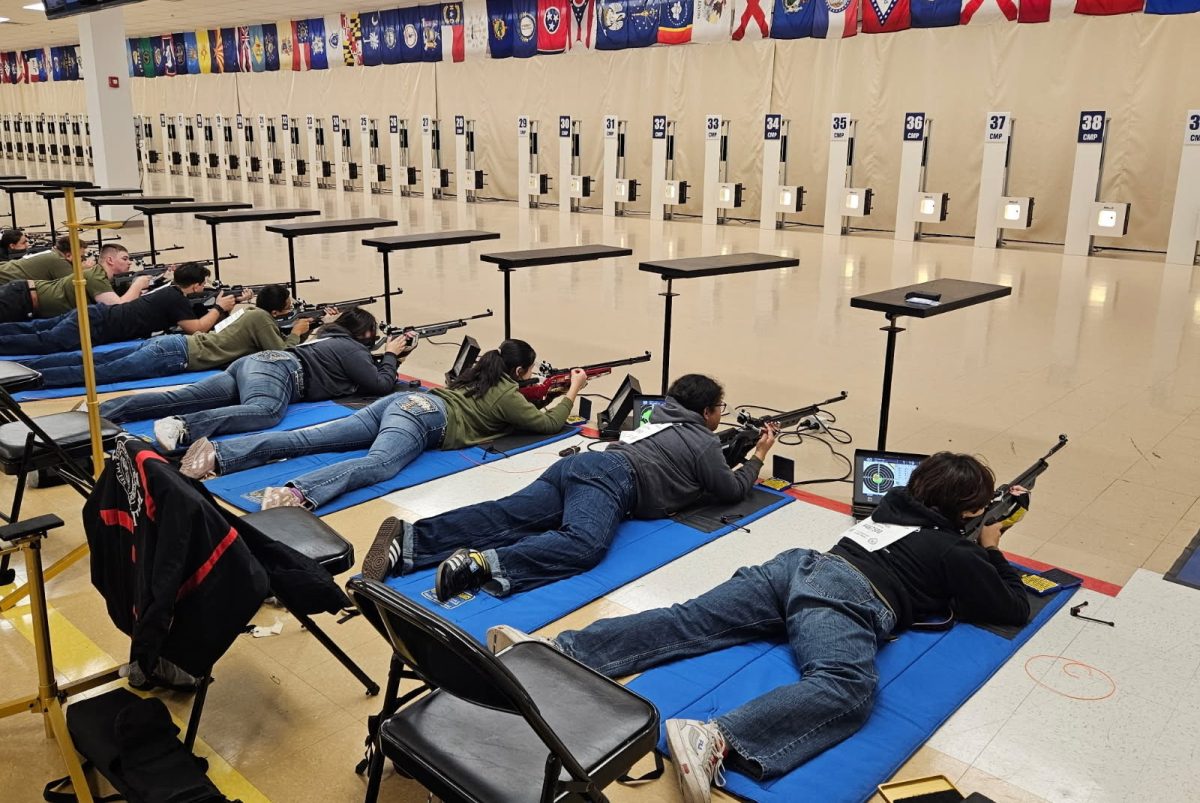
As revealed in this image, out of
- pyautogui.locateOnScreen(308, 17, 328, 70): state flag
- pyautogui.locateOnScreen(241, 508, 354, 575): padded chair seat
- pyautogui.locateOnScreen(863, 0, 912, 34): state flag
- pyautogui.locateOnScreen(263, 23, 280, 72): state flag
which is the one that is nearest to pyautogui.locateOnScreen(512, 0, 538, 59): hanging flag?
pyautogui.locateOnScreen(308, 17, 328, 70): state flag

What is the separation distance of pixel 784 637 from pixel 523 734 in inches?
49.4

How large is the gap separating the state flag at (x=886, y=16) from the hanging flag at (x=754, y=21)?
150 cm

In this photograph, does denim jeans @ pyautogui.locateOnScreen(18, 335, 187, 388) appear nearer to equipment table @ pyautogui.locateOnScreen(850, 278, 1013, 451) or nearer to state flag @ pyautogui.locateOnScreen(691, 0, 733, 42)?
equipment table @ pyautogui.locateOnScreen(850, 278, 1013, 451)

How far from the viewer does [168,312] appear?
6129 mm

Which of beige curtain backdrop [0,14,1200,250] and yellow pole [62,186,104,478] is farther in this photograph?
beige curtain backdrop [0,14,1200,250]

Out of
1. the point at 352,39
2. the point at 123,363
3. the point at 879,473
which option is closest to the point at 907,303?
the point at 879,473

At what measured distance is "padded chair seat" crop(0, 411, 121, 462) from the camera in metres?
3.37

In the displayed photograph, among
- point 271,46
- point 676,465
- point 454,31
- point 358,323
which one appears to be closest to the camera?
point 676,465

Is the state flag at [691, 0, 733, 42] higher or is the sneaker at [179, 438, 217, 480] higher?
the state flag at [691, 0, 733, 42]

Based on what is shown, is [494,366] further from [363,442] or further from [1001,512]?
[1001,512]

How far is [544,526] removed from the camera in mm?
3521

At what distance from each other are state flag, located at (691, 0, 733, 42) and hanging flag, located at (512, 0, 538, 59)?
134 inches

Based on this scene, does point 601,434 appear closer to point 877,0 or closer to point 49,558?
point 49,558

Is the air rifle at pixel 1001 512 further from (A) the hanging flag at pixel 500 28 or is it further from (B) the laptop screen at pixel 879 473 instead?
(A) the hanging flag at pixel 500 28
